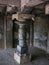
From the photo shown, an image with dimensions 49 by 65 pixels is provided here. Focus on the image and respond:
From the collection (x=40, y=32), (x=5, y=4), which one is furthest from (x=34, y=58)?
(x=5, y=4)

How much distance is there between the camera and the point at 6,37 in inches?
262

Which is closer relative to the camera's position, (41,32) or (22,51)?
(22,51)

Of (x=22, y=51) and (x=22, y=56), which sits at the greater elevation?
(x=22, y=51)

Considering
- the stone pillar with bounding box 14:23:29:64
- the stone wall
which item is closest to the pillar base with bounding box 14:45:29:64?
the stone pillar with bounding box 14:23:29:64

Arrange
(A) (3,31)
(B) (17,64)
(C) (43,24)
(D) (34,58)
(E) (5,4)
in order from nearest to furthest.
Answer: (E) (5,4)
(B) (17,64)
(D) (34,58)
(C) (43,24)
(A) (3,31)

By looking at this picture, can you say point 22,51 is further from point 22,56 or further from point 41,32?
point 41,32

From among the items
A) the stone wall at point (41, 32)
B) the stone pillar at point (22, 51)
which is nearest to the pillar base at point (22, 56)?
the stone pillar at point (22, 51)

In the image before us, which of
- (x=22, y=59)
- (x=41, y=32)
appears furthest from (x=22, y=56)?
(x=41, y=32)

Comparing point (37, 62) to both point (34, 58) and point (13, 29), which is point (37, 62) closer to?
point (34, 58)

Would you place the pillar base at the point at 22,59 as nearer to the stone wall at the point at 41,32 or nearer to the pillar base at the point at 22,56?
the pillar base at the point at 22,56

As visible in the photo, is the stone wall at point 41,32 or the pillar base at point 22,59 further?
the stone wall at point 41,32

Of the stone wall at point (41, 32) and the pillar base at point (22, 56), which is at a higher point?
the stone wall at point (41, 32)

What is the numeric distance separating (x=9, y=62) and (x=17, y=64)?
259 mm

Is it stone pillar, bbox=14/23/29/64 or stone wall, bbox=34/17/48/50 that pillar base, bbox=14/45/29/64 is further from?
stone wall, bbox=34/17/48/50
